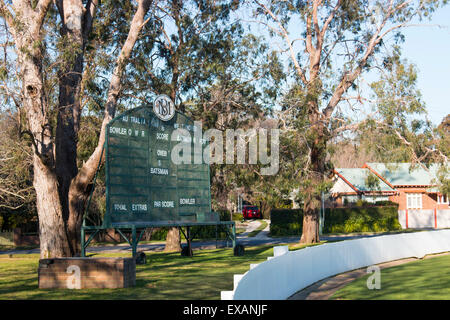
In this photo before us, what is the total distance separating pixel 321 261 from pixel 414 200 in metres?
37.9

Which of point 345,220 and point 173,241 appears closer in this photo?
point 173,241

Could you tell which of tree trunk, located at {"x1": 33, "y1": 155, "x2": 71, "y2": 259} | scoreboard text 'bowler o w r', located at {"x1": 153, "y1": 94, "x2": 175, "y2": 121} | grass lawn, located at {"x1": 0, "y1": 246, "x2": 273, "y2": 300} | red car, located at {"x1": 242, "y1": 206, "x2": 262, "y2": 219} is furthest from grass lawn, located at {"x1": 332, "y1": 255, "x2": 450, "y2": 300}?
red car, located at {"x1": 242, "y1": 206, "x2": 262, "y2": 219}

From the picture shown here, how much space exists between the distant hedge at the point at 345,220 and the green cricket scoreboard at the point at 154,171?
67.3ft

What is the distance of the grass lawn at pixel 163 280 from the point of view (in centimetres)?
1373

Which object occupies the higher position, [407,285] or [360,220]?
[360,220]

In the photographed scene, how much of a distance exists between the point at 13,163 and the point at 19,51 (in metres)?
12.2

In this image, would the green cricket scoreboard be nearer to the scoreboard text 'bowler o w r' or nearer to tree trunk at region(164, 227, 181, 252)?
the scoreboard text 'bowler o w r'

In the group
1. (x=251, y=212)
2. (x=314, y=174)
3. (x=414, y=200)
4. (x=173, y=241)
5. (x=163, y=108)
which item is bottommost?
(x=173, y=241)

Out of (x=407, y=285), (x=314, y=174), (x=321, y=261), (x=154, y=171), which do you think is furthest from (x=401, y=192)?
(x=407, y=285)

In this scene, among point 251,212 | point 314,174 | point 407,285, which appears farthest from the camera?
point 251,212

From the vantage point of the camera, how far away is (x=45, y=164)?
20734 millimetres

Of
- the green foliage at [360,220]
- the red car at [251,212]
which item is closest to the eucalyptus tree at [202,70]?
the green foliage at [360,220]

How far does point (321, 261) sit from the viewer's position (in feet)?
58.9

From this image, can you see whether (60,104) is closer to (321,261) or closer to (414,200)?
(321,261)
